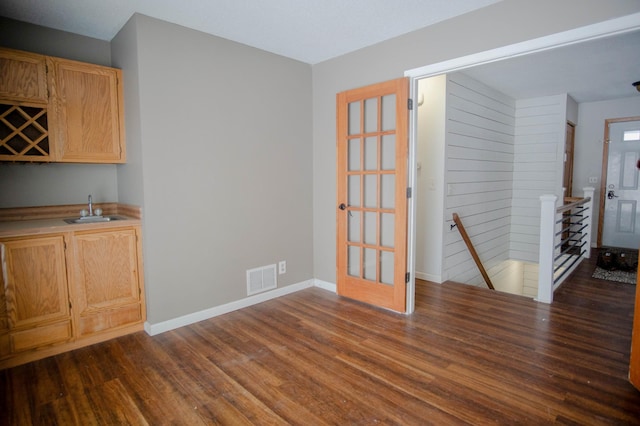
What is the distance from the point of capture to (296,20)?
9.37 feet

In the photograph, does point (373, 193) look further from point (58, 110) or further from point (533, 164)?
point (533, 164)

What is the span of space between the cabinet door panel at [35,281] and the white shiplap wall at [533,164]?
639 centimetres

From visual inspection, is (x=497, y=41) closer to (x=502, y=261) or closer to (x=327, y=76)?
(x=327, y=76)

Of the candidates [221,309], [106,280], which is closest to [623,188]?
[221,309]

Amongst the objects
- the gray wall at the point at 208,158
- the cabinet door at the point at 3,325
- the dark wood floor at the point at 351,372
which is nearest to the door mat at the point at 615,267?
the dark wood floor at the point at 351,372

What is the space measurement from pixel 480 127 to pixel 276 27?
3.32 metres

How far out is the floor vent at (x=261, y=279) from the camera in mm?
3588

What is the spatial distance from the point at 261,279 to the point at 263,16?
2425 mm

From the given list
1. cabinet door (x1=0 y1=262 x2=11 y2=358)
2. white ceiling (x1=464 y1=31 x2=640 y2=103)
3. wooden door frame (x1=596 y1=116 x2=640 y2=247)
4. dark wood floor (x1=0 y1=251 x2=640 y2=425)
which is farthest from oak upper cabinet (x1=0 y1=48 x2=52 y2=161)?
wooden door frame (x1=596 y1=116 x2=640 y2=247)

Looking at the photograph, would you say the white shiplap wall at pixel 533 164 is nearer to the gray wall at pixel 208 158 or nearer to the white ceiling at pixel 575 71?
the white ceiling at pixel 575 71

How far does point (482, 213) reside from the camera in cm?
524

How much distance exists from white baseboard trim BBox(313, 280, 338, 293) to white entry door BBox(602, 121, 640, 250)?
5.35 m

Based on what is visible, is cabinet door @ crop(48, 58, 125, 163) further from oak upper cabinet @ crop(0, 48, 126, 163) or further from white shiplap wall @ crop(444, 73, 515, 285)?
white shiplap wall @ crop(444, 73, 515, 285)

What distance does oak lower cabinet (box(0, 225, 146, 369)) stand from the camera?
2426mm
